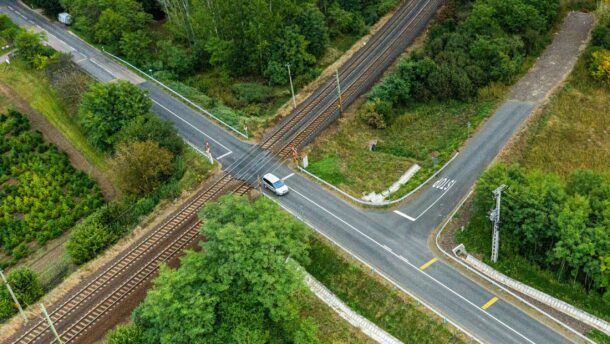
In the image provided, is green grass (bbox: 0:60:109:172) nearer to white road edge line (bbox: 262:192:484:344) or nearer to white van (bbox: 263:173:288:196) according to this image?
white van (bbox: 263:173:288:196)

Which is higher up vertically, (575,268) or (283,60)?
(283,60)

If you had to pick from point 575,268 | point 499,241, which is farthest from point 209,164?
point 575,268

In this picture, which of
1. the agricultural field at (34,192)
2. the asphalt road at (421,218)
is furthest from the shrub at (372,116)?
the agricultural field at (34,192)

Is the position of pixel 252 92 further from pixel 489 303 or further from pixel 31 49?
pixel 489 303

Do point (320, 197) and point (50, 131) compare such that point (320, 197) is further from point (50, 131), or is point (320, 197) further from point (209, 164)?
point (50, 131)

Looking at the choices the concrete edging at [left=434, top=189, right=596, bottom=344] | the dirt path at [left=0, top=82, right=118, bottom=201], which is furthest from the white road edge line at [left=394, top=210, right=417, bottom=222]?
the dirt path at [left=0, top=82, right=118, bottom=201]

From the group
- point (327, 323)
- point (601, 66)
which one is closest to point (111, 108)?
point (327, 323)
